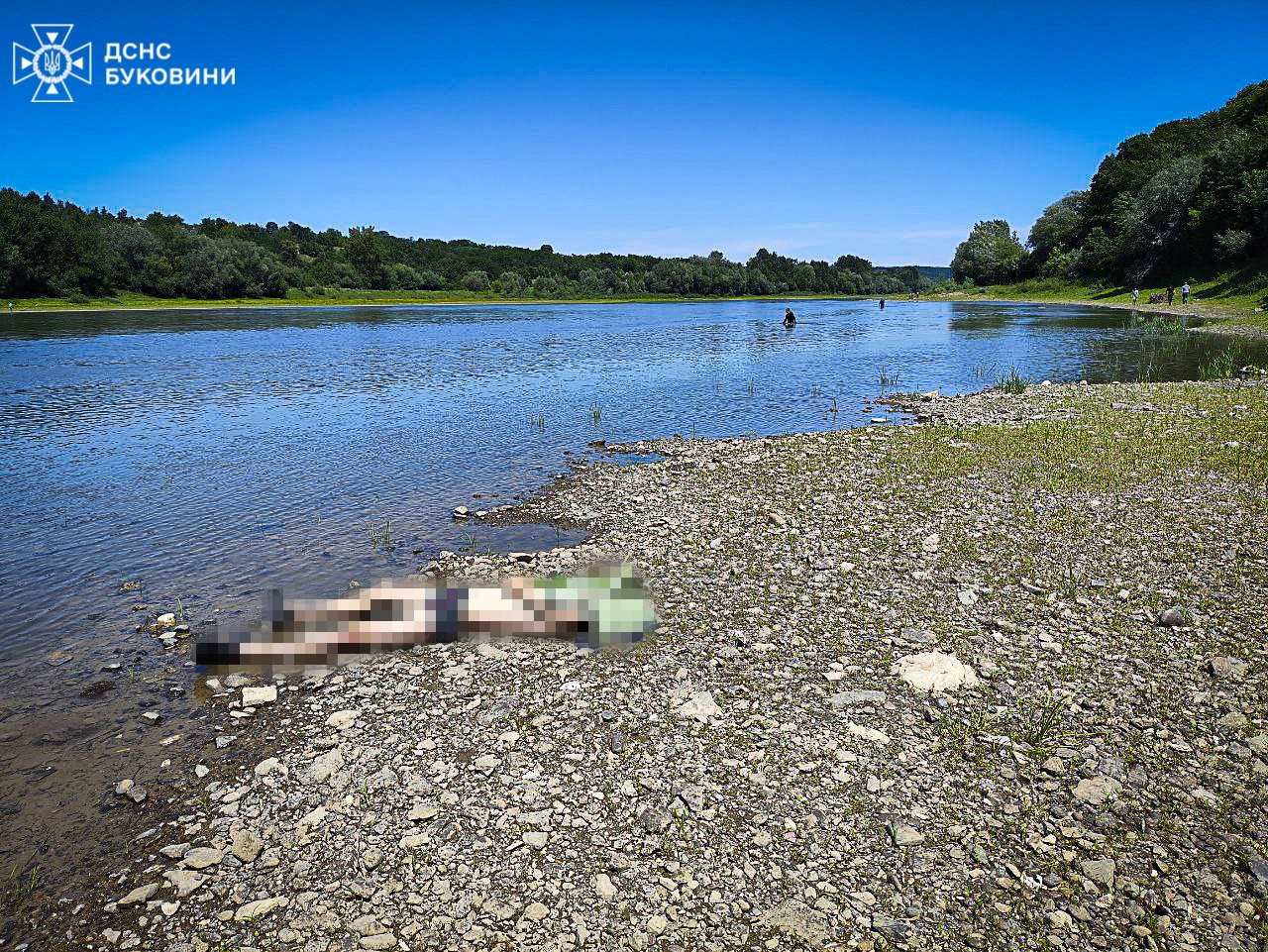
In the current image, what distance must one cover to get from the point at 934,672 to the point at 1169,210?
121 meters

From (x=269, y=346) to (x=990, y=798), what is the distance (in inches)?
2837

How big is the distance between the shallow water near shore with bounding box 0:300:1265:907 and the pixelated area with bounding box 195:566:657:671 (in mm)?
998

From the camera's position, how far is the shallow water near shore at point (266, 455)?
10.1 metres

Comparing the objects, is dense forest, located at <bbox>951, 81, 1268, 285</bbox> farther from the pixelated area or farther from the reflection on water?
the pixelated area

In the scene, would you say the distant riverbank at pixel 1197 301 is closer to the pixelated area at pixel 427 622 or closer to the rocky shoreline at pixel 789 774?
the rocky shoreline at pixel 789 774

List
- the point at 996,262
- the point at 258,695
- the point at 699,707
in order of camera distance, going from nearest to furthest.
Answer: the point at 699,707
the point at 258,695
the point at 996,262

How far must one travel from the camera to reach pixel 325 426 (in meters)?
29.7

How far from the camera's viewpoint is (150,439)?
26812mm

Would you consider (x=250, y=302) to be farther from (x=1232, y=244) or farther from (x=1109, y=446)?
(x=1232, y=244)

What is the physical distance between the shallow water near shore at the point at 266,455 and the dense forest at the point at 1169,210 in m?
38.2

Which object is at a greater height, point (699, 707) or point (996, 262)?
point (996, 262)

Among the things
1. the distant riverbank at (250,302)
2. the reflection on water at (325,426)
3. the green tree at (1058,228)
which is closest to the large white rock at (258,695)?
the reflection on water at (325,426)

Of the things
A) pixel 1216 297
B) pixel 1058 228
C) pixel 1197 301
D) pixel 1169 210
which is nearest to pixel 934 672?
pixel 1216 297

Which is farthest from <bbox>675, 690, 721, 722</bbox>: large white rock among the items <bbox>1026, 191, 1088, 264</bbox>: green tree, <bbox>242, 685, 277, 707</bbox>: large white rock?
<bbox>1026, 191, 1088, 264</bbox>: green tree
